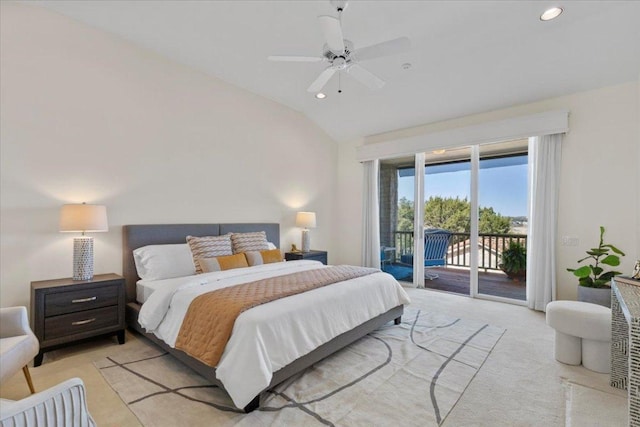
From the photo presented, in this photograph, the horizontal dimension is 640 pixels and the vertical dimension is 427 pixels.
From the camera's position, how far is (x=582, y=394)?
2.16 m

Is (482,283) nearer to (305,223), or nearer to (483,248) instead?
(483,248)

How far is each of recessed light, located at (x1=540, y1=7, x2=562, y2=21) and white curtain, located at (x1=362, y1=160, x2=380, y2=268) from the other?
3.20 metres

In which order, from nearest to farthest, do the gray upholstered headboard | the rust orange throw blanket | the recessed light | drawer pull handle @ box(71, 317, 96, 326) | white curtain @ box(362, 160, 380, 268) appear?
the rust orange throw blanket → drawer pull handle @ box(71, 317, 96, 326) → the recessed light → the gray upholstered headboard → white curtain @ box(362, 160, 380, 268)

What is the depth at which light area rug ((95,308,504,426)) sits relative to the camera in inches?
75.0

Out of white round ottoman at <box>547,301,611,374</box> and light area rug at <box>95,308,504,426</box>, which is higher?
white round ottoman at <box>547,301,611,374</box>

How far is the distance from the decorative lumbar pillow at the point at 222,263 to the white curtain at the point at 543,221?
12.7 ft

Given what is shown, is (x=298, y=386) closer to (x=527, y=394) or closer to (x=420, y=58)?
(x=527, y=394)

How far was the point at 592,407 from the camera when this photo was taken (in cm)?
202

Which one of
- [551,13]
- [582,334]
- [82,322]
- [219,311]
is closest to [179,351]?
[219,311]

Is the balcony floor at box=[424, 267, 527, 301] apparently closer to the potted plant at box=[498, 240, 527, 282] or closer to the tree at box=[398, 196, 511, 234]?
the potted plant at box=[498, 240, 527, 282]

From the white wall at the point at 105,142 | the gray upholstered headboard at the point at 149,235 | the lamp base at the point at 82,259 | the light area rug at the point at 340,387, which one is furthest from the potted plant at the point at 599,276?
the lamp base at the point at 82,259

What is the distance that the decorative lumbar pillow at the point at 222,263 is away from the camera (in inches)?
130

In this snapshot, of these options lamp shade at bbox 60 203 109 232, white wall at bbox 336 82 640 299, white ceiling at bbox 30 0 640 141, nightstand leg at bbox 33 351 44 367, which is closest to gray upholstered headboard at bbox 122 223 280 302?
lamp shade at bbox 60 203 109 232

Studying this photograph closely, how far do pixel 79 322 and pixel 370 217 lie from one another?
4530 millimetres
